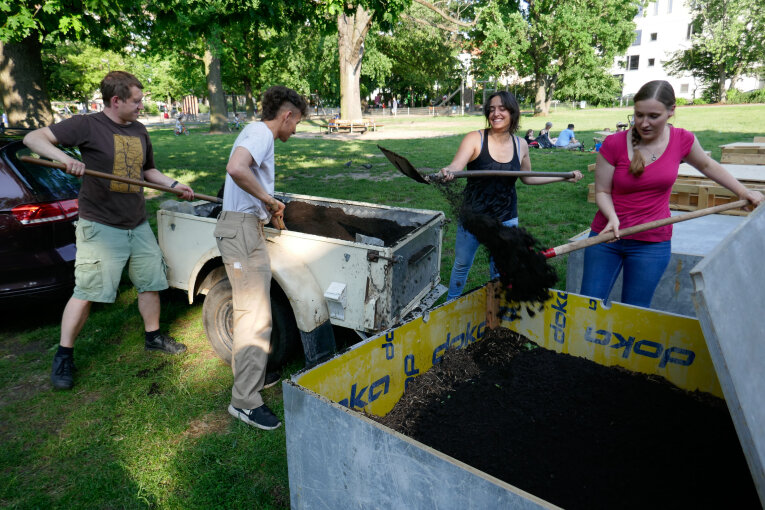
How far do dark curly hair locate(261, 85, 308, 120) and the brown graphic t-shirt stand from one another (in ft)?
4.21

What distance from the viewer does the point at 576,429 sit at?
2514 millimetres

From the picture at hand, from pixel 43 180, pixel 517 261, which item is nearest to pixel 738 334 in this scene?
pixel 517 261

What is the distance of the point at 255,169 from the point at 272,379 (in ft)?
5.32

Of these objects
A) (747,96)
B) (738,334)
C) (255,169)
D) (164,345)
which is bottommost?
(164,345)

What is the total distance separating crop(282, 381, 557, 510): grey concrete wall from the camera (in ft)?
4.54

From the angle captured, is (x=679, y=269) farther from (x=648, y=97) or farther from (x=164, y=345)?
(x=164, y=345)

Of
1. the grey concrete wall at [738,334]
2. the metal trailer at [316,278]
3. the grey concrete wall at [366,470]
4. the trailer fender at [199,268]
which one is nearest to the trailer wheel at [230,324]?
the metal trailer at [316,278]

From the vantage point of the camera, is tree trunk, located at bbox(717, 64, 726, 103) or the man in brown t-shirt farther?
tree trunk, located at bbox(717, 64, 726, 103)

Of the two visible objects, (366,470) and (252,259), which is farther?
(252,259)

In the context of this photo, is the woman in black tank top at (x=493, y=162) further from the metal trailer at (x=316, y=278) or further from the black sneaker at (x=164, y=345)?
the black sneaker at (x=164, y=345)

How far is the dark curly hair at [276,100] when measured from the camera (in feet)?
9.84

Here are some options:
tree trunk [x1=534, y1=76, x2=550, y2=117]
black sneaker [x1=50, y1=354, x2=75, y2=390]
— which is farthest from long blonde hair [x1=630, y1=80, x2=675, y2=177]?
tree trunk [x1=534, y1=76, x2=550, y2=117]

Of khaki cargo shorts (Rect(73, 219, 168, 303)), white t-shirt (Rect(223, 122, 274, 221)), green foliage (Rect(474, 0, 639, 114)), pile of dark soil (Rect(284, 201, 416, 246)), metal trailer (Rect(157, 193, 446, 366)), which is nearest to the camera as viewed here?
white t-shirt (Rect(223, 122, 274, 221))

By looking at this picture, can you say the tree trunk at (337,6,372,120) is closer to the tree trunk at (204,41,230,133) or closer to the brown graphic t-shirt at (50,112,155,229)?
the tree trunk at (204,41,230,133)
